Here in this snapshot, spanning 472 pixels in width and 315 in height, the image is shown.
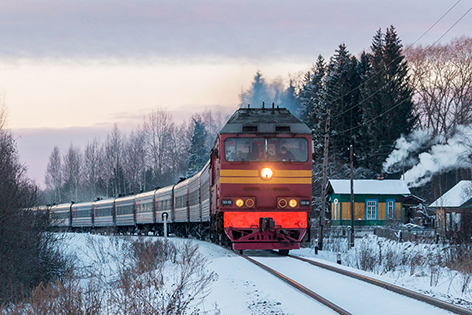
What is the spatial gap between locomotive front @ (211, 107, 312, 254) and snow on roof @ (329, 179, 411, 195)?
107 ft

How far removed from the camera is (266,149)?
15.0m

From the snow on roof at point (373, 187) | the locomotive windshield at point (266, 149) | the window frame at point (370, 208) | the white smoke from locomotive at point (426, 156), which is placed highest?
the white smoke from locomotive at point (426, 156)

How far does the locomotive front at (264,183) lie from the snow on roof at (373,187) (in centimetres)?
3253

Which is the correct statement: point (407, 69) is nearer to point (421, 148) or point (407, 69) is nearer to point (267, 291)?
point (421, 148)

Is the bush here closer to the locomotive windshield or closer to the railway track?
the locomotive windshield

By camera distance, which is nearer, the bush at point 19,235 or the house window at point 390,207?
the bush at point 19,235

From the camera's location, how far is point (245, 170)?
14.9 m

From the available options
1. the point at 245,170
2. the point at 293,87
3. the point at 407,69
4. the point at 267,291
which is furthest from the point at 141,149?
the point at 267,291

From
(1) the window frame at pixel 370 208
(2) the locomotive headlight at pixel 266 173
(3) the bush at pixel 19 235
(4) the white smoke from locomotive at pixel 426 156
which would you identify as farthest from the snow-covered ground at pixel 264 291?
(1) the window frame at pixel 370 208

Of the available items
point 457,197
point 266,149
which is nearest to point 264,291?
point 266,149

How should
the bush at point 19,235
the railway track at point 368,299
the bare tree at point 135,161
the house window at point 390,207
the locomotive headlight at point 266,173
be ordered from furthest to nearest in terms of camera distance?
the bare tree at point 135,161 < the house window at point 390,207 < the bush at point 19,235 < the locomotive headlight at point 266,173 < the railway track at point 368,299

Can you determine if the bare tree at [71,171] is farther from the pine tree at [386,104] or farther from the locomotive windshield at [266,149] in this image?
the locomotive windshield at [266,149]

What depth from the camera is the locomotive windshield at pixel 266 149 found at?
14977 millimetres

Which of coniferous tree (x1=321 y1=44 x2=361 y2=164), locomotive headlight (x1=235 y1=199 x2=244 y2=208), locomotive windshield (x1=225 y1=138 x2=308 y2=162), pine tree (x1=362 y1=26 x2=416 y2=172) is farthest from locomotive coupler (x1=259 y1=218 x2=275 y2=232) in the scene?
pine tree (x1=362 y1=26 x2=416 y2=172)
